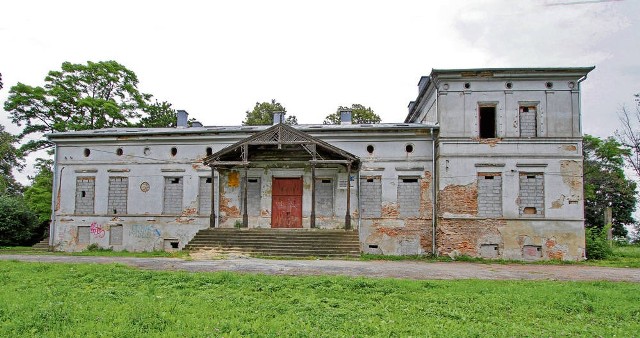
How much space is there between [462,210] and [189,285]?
43.4ft

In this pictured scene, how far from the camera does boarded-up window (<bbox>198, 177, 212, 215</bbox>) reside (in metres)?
22.0

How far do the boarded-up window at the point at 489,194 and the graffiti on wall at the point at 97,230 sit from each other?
17.5 meters

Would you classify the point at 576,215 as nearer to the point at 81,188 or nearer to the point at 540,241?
the point at 540,241

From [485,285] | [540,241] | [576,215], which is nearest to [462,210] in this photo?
[540,241]

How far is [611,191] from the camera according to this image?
37719 millimetres

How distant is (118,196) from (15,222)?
6805 mm

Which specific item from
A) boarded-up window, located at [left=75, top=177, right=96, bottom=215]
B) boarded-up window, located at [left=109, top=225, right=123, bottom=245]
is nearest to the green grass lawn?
boarded-up window, located at [left=109, top=225, right=123, bottom=245]

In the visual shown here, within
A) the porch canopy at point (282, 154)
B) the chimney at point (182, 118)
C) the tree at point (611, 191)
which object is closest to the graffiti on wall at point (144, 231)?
the porch canopy at point (282, 154)

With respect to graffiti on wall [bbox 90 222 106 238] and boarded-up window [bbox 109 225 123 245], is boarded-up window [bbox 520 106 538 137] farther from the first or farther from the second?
graffiti on wall [bbox 90 222 106 238]

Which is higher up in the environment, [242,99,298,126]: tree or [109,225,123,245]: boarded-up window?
[242,99,298,126]: tree

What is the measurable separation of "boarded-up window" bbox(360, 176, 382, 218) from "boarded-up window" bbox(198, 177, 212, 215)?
7.17m

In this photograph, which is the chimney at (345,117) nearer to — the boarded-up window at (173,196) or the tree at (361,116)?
the boarded-up window at (173,196)

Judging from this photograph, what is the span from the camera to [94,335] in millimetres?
5914

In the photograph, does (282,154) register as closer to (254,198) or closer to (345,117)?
(254,198)
